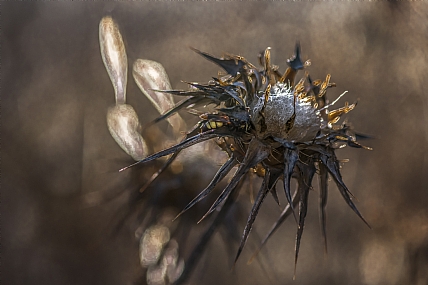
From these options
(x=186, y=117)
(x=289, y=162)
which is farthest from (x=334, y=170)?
(x=186, y=117)

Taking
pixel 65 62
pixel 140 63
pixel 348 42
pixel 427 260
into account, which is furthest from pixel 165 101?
pixel 427 260

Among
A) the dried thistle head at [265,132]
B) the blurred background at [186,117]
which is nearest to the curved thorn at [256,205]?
the dried thistle head at [265,132]

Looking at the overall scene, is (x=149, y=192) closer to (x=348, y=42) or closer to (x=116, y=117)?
(x=116, y=117)

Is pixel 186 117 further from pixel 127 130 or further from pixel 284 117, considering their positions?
pixel 284 117

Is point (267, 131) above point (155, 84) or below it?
above

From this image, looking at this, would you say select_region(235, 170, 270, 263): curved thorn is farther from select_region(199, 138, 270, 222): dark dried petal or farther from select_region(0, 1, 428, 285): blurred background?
select_region(0, 1, 428, 285): blurred background

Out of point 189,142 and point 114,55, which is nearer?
point 189,142
